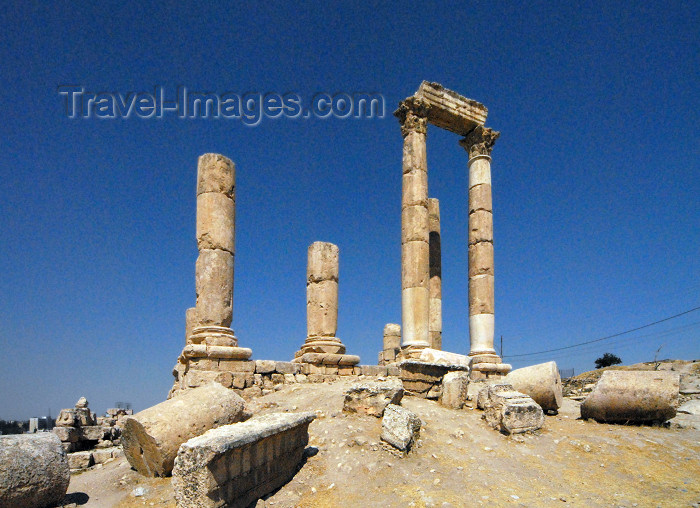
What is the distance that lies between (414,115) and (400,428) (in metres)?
12.1

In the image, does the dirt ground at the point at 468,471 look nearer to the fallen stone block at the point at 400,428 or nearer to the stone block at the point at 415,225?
the fallen stone block at the point at 400,428

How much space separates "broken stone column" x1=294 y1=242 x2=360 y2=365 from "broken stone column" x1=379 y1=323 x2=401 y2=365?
30.1ft

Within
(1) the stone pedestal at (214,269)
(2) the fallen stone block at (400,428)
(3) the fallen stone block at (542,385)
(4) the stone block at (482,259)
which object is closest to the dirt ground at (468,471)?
(2) the fallen stone block at (400,428)

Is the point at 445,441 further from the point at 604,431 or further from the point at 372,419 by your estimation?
the point at 604,431

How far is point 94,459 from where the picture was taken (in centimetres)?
1027

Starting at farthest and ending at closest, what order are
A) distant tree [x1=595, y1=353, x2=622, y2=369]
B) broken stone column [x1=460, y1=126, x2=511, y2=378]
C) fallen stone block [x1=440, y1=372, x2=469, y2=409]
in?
distant tree [x1=595, y1=353, x2=622, y2=369]
broken stone column [x1=460, y1=126, x2=511, y2=378]
fallen stone block [x1=440, y1=372, x2=469, y2=409]

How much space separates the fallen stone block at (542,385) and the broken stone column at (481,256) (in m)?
5.72

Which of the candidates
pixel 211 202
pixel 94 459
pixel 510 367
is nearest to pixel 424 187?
pixel 510 367

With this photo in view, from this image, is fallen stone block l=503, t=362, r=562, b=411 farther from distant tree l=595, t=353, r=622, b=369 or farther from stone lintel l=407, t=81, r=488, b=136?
distant tree l=595, t=353, r=622, b=369

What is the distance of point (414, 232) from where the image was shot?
15.8 meters

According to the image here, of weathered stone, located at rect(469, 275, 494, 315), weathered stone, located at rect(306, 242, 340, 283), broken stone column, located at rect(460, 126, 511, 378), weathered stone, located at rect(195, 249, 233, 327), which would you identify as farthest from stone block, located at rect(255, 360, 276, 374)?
weathered stone, located at rect(469, 275, 494, 315)

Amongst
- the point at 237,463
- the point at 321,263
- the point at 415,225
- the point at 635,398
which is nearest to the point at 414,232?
the point at 415,225

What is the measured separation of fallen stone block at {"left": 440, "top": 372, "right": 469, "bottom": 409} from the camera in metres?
9.32

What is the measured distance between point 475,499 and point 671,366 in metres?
17.4
